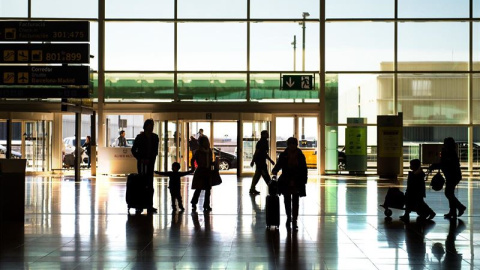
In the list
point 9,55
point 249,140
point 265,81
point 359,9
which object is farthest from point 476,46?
point 9,55

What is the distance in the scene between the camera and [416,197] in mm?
12641

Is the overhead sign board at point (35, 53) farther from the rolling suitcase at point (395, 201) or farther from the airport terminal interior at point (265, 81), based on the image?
the rolling suitcase at point (395, 201)

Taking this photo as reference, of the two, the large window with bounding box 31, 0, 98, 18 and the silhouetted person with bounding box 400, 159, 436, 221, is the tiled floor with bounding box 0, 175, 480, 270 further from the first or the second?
the large window with bounding box 31, 0, 98, 18

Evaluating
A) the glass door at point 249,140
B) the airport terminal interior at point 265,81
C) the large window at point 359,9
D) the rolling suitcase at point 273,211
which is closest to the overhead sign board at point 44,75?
the airport terminal interior at point 265,81

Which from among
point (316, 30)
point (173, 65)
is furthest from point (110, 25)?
point (316, 30)

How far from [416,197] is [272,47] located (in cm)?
1537

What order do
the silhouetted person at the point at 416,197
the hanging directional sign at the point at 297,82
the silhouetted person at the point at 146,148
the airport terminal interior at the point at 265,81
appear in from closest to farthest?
the silhouetted person at the point at 416,197 → the silhouetted person at the point at 146,148 → the airport terminal interior at the point at 265,81 → the hanging directional sign at the point at 297,82

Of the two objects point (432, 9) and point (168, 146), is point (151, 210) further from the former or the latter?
point (432, 9)

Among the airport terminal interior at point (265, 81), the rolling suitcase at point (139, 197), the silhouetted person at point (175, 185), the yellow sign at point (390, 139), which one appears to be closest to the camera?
the rolling suitcase at point (139, 197)

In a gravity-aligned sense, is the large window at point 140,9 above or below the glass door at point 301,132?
above

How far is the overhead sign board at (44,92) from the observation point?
18.4m

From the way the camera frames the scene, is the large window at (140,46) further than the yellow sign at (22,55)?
Yes

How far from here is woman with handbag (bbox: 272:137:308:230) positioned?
440 inches

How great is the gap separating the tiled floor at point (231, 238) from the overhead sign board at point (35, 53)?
4112mm
